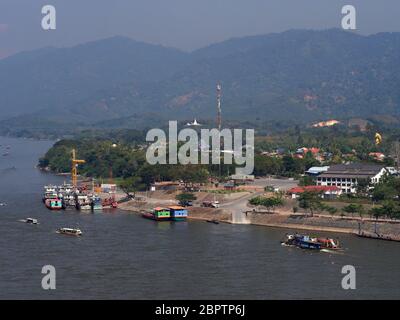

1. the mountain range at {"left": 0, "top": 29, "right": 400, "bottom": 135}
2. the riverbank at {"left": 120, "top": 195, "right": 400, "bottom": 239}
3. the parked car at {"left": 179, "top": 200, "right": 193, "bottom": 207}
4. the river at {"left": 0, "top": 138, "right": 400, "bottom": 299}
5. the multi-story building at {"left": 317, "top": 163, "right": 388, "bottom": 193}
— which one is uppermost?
the mountain range at {"left": 0, "top": 29, "right": 400, "bottom": 135}

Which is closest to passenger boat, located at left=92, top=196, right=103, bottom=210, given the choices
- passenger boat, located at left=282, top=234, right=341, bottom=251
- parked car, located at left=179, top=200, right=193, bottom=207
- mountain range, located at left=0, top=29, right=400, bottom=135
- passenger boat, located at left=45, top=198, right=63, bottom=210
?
passenger boat, located at left=45, top=198, right=63, bottom=210

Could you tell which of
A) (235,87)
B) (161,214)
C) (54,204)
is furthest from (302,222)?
(235,87)

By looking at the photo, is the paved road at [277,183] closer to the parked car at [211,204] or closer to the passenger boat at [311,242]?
the parked car at [211,204]

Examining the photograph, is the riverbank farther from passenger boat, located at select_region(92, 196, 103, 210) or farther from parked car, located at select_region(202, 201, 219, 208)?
passenger boat, located at select_region(92, 196, 103, 210)

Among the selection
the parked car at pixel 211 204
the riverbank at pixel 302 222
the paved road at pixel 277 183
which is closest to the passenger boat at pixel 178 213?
the riverbank at pixel 302 222

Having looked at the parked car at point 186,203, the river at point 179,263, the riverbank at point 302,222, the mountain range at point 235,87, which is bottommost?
the river at point 179,263
